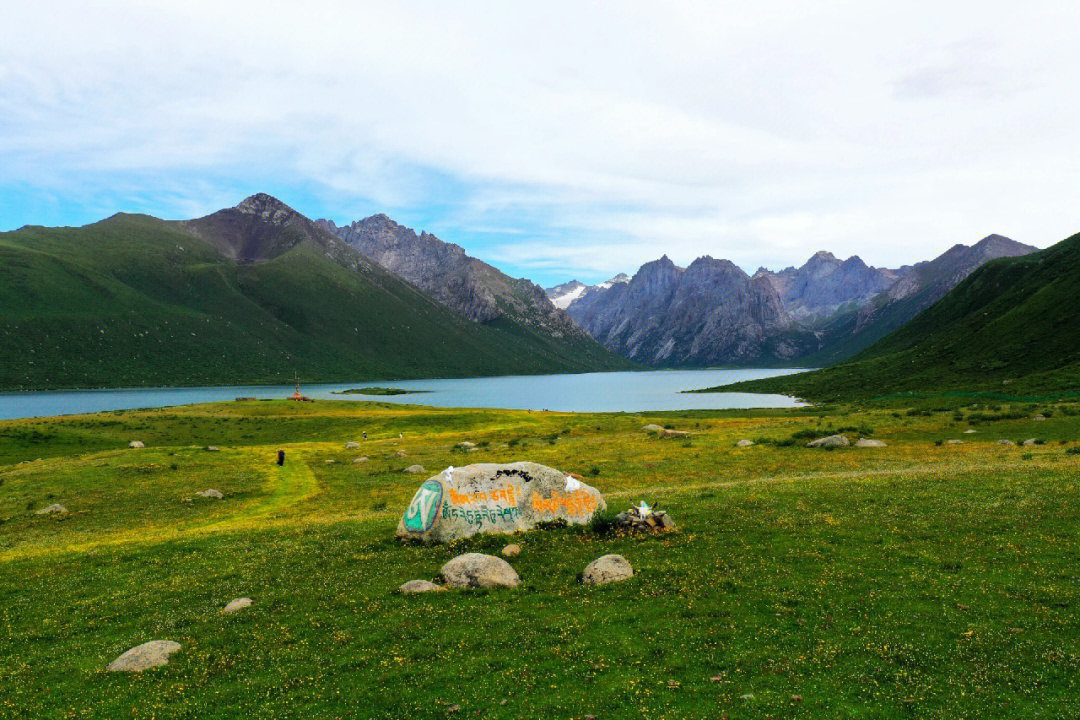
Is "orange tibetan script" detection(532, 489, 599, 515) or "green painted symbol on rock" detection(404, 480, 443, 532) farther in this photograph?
"orange tibetan script" detection(532, 489, 599, 515)

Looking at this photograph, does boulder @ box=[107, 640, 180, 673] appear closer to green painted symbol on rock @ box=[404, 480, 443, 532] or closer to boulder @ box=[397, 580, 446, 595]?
boulder @ box=[397, 580, 446, 595]

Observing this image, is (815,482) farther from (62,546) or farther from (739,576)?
(62,546)

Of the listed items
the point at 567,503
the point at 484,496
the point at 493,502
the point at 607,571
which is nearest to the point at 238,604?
the point at 484,496

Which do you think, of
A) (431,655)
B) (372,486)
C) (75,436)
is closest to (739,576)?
(431,655)

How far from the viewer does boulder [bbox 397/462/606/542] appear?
3088 centimetres

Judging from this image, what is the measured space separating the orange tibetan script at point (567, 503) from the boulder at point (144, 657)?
1773cm

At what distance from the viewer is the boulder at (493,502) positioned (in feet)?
101

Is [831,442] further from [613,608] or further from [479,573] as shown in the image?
[479,573]

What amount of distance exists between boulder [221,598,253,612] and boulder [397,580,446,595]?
6.13 metres

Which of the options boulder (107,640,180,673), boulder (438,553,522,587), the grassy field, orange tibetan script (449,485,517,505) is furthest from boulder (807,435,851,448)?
boulder (107,640,180,673)

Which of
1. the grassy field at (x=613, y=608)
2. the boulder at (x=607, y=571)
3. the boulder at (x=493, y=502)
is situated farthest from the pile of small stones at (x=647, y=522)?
→ the boulder at (x=607, y=571)

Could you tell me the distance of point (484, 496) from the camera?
3145cm

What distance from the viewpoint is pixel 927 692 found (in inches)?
527

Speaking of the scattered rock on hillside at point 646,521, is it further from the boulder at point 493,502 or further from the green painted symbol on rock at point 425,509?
the green painted symbol on rock at point 425,509
